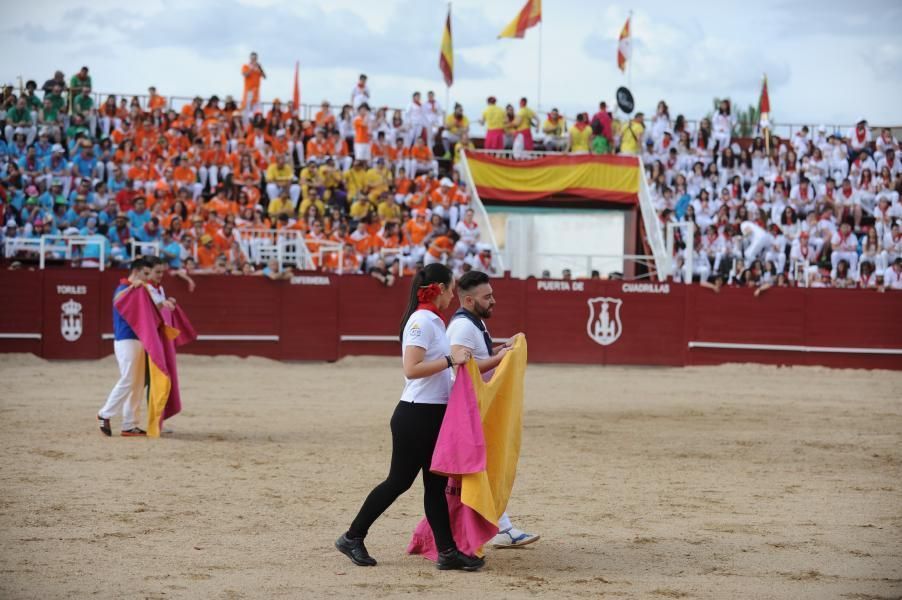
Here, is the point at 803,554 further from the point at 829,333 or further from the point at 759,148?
the point at 759,148

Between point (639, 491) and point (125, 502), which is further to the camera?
point (639, 491)

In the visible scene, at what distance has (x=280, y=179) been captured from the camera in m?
21.3

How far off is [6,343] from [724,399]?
1109 cm

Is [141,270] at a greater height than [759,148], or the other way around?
[759,148]

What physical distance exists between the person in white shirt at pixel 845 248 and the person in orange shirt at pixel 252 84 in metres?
11.4

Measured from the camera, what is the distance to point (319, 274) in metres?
19.8

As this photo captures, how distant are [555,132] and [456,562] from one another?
67.4 ft

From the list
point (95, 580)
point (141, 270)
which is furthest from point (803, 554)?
point (141, 270)

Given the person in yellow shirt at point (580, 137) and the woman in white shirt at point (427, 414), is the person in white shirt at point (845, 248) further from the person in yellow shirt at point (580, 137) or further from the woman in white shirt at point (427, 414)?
the woman in white shirt at point (427, 414)

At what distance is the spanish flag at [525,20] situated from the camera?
89.0 ft

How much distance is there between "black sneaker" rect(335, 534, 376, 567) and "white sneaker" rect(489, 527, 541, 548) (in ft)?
2.63

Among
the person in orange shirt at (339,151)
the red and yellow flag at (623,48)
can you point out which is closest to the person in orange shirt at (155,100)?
the person in orange shirt at (339,151)

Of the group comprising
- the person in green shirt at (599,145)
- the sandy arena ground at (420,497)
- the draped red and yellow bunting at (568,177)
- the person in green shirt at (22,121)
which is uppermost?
the person in green shirt at (599,145)

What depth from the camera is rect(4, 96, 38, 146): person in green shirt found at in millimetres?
20547
